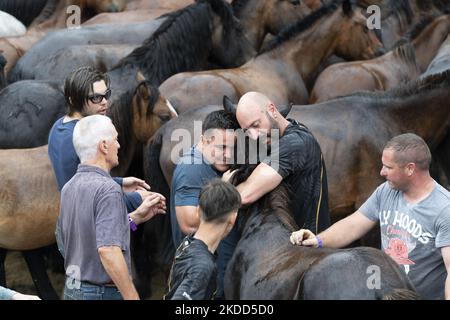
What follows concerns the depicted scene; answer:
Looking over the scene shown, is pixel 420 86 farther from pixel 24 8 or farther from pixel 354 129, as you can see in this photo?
pixel 24 8

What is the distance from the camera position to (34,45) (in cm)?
922

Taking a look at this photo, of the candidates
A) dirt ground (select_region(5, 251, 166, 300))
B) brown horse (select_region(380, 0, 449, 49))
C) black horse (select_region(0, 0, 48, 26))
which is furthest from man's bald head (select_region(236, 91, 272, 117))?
black horse (select_region(0, 0, 48, 26))

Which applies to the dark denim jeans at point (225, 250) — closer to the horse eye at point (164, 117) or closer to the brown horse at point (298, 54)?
the horse eye at point (164, 117)

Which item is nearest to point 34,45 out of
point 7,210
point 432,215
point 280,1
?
point 280,1

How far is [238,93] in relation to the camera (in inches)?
306

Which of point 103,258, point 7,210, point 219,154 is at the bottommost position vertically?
point 7,210

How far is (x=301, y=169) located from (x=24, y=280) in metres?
3.59

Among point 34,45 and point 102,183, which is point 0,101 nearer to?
point 34,45

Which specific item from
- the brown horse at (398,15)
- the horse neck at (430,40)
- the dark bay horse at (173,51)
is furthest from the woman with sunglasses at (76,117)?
the brown horse at (398,15)

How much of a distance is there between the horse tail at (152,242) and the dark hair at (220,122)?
6.89ft

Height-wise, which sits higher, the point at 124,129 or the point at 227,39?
the point at 227,39

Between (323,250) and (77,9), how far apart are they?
7.27m

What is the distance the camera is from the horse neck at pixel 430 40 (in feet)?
28.9

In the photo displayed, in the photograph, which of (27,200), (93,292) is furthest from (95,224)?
(27,200)
